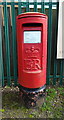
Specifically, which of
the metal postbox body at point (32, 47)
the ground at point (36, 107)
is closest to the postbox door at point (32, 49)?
the metal postbox body at point (32, 47)

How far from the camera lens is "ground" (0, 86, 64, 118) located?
2.24 meters

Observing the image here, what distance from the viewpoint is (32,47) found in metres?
2.09

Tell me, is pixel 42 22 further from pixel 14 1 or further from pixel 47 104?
pixel 47 104

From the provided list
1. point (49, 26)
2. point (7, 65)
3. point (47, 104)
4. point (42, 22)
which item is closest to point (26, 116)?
point (47, 104)

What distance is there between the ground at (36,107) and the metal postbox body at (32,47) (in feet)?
1.61

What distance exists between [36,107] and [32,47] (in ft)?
3.91

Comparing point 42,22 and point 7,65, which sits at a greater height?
point 42,22

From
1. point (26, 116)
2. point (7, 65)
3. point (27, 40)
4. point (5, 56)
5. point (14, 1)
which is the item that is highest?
point (14, 1)

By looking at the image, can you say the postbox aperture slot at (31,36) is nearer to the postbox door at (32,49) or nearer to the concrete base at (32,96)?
the postbox door at (32,49)

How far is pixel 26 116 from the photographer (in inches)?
87.5

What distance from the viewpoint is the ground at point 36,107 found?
7.36 feet

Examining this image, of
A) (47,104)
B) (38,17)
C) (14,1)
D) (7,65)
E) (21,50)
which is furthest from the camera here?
(7,65)

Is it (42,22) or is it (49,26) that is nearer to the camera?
(42,22)

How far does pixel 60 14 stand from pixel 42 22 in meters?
0.76
